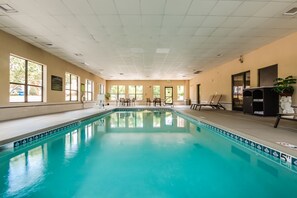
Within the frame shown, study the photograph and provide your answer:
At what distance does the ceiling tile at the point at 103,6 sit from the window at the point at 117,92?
49.2 feet

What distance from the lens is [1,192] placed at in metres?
1.96

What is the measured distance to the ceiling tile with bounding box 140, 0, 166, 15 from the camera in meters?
3.74

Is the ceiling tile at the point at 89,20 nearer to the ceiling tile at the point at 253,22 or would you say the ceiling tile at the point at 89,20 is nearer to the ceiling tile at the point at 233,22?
the ceiling tile at the point at 233,22

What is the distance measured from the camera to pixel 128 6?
12.8 feet

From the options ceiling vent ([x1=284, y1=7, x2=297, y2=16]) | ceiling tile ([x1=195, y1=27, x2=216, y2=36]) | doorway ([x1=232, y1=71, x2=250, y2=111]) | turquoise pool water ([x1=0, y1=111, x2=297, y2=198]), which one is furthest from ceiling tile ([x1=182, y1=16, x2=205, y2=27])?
doorway ([x1=232, y1=71, x2=250, y2=111])

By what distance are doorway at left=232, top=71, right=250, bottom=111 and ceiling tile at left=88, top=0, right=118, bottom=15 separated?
6865 mm

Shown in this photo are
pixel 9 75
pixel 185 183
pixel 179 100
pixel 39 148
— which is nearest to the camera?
pixel 185 183

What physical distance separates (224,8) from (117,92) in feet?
52.2

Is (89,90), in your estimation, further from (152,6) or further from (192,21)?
(152,6)

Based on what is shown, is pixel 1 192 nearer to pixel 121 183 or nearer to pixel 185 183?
pixel 121 183

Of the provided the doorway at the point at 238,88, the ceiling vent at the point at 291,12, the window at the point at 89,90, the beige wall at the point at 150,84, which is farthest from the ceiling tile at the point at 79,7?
the beige wall at the point at 150,84

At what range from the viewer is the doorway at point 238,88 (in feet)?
28.3

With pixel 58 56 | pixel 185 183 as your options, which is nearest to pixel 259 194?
pixel 185 183

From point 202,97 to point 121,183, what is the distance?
13.4 m
